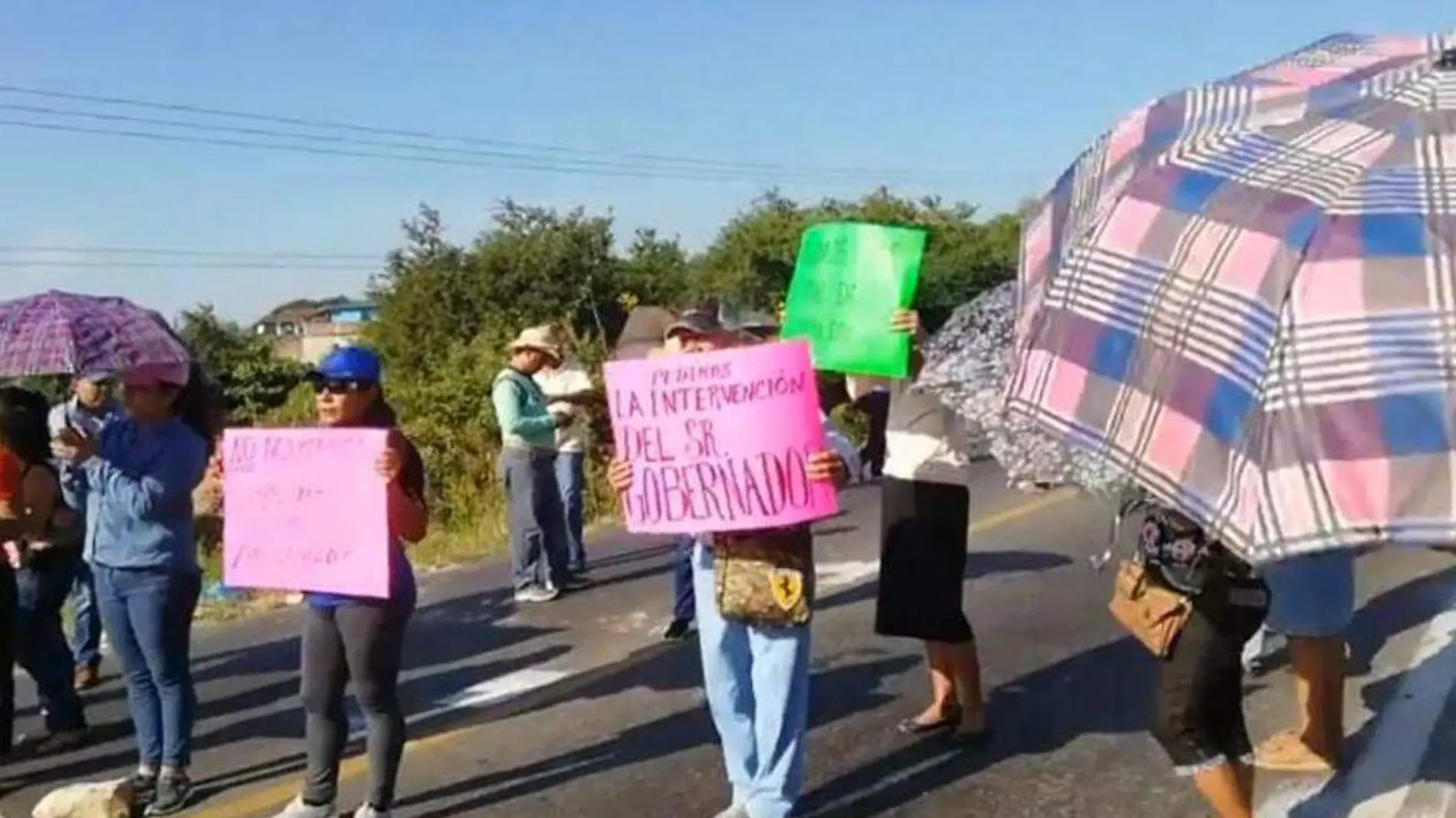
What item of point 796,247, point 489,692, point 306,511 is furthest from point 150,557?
point 796,247

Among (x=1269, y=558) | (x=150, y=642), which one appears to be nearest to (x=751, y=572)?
(x=150, y=642)

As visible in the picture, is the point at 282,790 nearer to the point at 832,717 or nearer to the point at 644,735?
the point at 644,735

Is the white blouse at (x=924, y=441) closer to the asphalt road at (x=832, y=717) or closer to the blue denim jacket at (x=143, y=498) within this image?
the asphalt road at (x=832, y=717)

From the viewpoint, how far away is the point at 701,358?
559cm

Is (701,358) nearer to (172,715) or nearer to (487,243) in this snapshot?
(172,715)

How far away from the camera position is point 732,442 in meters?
5.52

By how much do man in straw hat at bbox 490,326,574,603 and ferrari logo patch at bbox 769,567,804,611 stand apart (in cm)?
551

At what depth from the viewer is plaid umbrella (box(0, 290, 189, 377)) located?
21.7ft

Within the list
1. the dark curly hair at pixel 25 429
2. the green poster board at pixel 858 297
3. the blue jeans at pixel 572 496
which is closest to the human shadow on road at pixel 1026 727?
the green poster board at pixel 858 297

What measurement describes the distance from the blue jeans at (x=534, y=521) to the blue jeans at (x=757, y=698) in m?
5.41

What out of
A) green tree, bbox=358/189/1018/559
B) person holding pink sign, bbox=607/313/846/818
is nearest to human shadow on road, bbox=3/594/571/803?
person holding pink sign, bbox=607/313/846/818

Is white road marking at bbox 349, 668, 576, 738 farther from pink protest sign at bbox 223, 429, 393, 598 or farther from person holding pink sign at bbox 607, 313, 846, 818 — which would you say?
person holding pink sign at bbox 607, 313, 846, 818

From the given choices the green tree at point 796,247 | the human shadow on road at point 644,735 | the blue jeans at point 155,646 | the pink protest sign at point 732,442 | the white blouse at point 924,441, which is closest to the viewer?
the pink protest sign at point 732,442

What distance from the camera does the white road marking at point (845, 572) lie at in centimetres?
1109
